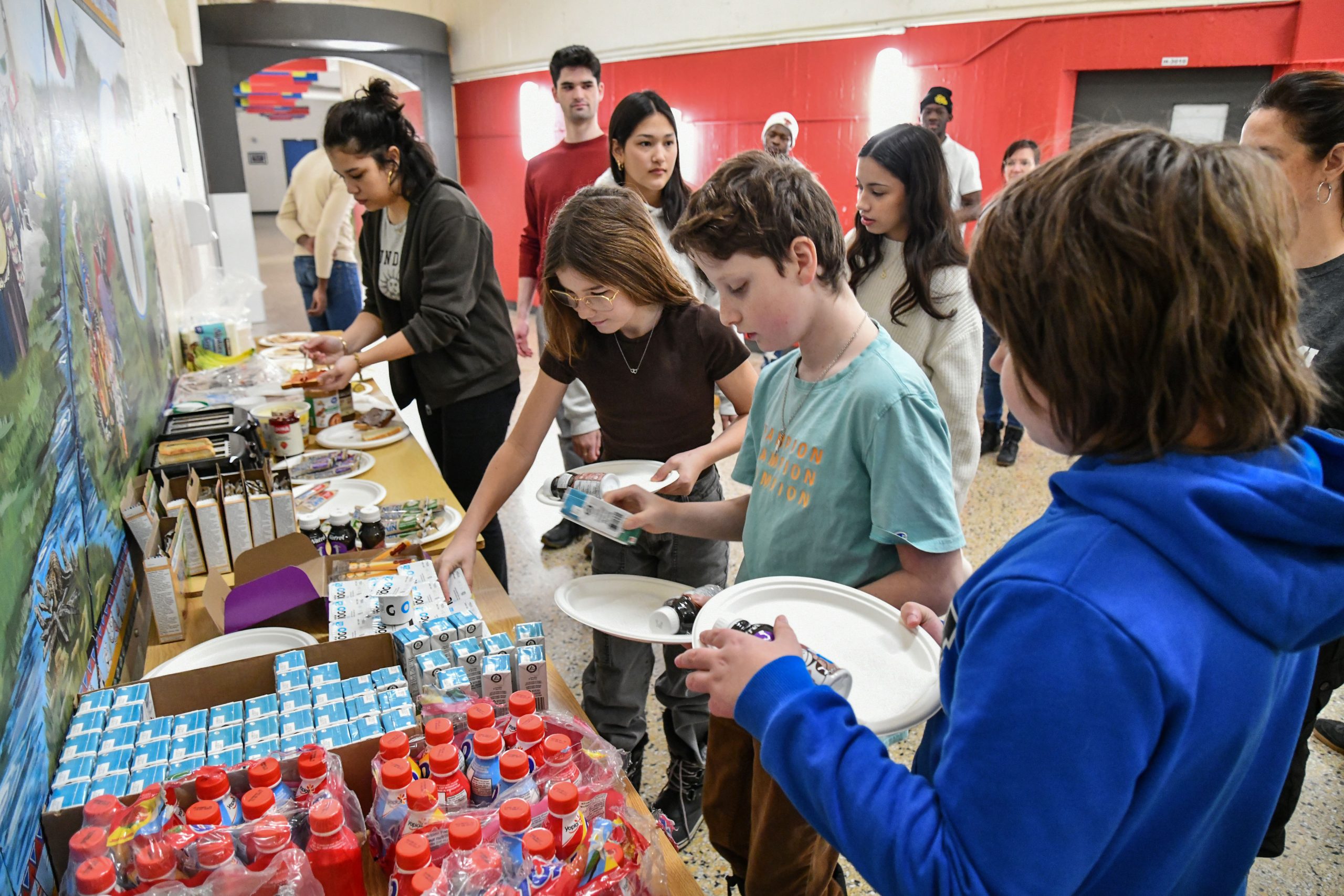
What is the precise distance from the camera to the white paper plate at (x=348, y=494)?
2166 millimetres

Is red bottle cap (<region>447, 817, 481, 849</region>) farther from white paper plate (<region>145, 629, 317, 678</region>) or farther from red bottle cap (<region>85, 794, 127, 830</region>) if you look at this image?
white paper plate (<region>145, 629, 317, 678</region>)

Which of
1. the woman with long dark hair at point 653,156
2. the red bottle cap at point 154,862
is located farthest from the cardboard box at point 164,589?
the woman with long dark hair at point 653,156

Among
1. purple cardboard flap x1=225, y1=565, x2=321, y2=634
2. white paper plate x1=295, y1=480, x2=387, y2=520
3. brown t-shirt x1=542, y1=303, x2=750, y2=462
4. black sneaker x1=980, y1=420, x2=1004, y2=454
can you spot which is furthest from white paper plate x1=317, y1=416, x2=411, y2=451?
black sneaker x1=980, y1=420, x2=1004, y2=454

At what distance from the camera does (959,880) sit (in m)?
0.64

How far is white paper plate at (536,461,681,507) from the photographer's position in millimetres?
1762

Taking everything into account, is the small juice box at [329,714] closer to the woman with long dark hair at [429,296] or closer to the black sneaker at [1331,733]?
the woman with long dark hair at [429,296]

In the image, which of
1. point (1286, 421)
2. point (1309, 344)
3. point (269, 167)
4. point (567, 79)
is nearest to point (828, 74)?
point (567, 79)

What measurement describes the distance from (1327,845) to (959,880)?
221 centimetres

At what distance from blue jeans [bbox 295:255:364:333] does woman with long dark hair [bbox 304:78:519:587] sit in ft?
9.42

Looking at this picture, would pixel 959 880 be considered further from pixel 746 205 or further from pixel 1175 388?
pixel 746 205

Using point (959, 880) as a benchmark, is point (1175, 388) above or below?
above

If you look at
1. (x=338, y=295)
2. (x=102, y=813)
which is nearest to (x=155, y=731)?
(x=102, y=813)

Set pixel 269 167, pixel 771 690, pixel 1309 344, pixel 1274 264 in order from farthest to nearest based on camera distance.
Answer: pixel 269 167 → pixel 1309 344 → pixel 771 690 → pixel 1274 264

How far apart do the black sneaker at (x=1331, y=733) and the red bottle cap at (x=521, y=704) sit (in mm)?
2574
